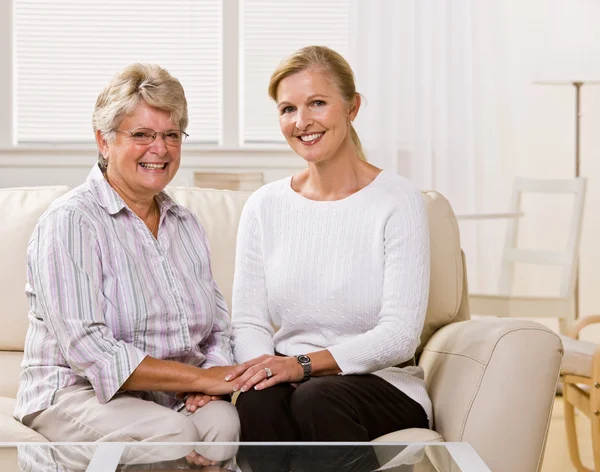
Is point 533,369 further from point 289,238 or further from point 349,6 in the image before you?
point 349,6

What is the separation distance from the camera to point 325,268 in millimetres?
1932

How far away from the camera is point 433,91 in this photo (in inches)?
170

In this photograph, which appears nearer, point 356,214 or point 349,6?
point 356,214

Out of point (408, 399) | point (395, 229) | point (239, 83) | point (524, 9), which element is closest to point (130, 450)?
point (408, 399)

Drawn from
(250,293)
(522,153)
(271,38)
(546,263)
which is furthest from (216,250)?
(522,153)

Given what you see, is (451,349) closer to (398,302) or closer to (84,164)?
(398,302)

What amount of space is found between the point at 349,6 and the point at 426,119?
679 mm

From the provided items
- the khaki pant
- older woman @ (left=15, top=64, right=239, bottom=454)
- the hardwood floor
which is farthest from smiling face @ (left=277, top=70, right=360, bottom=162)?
the hardwood floor

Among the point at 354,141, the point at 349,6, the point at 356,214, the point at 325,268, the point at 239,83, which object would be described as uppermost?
the point at 349,6

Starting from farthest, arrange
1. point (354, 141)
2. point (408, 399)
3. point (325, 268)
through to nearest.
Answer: point (354, 141)
point (325, 268)
point (408, 399)

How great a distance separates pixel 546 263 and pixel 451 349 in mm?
2089

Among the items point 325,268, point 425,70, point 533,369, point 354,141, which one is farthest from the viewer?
point 425,70

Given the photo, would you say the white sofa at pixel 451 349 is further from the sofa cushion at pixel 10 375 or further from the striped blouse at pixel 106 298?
the striped blouse at pixel 106 298

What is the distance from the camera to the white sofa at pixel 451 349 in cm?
166
